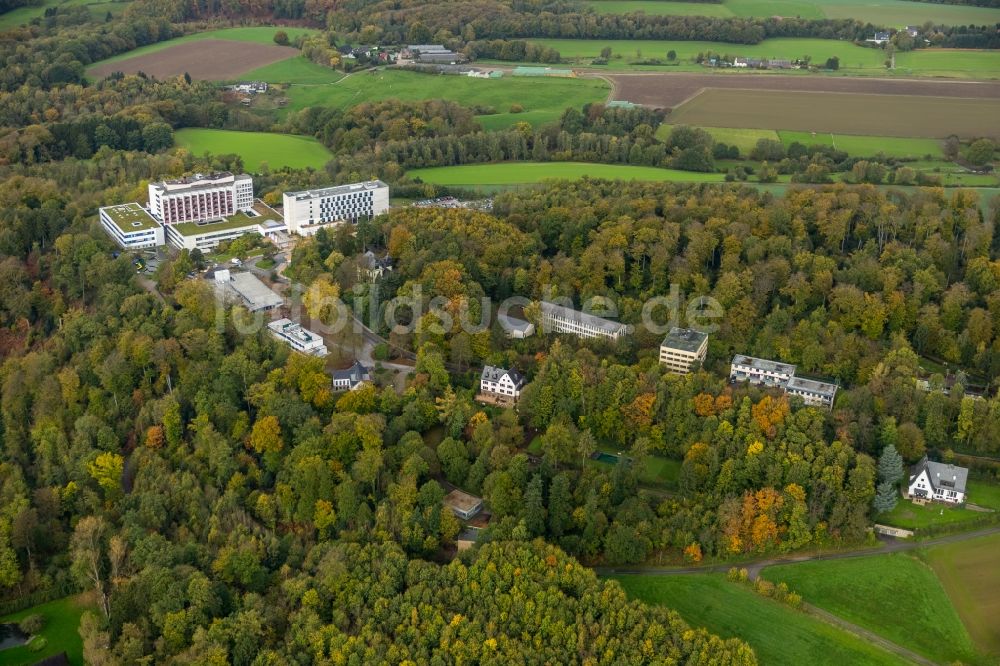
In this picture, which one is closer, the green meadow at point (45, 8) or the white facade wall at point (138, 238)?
the white facade wall at point (138, 238)

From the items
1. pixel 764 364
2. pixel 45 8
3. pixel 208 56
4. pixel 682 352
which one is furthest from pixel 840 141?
pixel 45 8

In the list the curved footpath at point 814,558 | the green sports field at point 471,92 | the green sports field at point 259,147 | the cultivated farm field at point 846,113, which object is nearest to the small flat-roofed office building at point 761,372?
the curved footpath at point 814,558

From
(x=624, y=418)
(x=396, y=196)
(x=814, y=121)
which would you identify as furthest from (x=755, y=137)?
(x=624, y=418)

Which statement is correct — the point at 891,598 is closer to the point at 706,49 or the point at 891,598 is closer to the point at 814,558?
the point at 814,558

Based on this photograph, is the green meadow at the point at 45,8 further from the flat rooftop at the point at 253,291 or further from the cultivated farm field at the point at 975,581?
the cultivated farm field at the point at 975,581

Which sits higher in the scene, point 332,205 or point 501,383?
point 332,205

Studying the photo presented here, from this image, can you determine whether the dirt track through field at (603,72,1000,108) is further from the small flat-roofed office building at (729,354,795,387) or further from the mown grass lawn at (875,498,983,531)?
the mown grass lawn at (875,498,983,531)

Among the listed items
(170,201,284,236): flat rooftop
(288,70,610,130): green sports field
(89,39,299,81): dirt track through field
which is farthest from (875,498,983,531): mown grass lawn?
(89,39,299,81): dirt track through field
